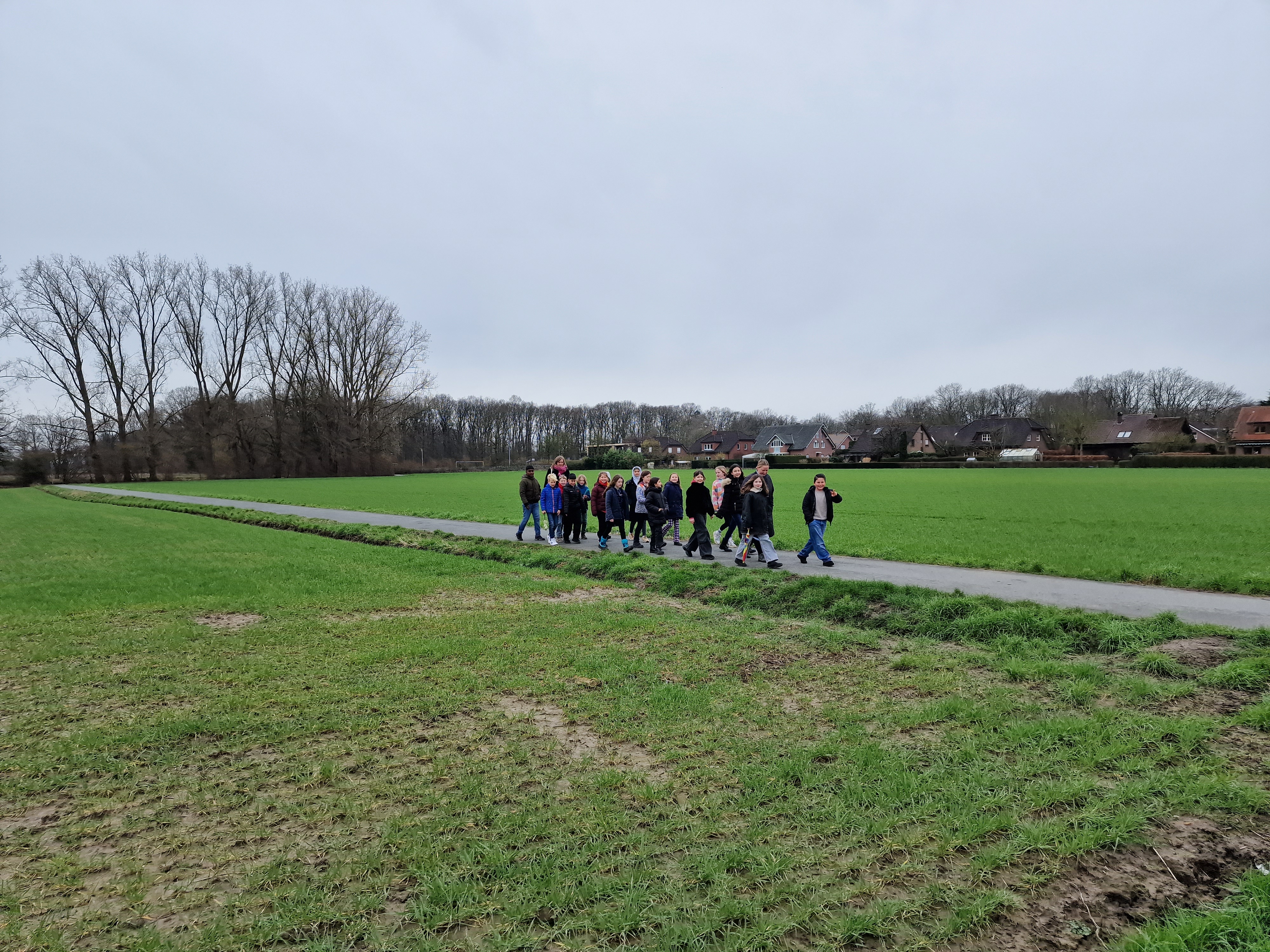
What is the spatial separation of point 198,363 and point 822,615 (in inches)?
3177

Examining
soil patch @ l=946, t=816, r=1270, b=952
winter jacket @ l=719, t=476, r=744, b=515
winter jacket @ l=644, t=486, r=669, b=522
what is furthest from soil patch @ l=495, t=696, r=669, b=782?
winter jacket @ l=719, t=476, r=744, b=515

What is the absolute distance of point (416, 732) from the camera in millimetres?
4883

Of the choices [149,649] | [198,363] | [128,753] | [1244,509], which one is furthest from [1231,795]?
[198,363]

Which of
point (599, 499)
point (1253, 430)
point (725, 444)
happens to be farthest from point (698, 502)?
point (725, 444)

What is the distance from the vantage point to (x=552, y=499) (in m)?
15.4

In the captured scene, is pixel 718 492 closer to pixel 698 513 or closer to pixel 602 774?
pixel 698 513

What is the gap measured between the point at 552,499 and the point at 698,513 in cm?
378

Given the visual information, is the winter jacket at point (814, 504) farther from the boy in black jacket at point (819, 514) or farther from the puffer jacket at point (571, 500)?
the puffer jacket at point (571, 500)

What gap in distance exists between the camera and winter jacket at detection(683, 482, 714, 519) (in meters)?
13.3

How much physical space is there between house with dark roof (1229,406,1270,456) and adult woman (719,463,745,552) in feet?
309

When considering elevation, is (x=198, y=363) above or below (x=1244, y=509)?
above

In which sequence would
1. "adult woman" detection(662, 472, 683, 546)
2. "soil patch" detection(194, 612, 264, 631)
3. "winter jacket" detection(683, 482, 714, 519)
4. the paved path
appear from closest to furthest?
the paved path → "soil patch" detection(194, 612, 264, 631) → "winter jacket" detection(683, 482, 714, 519) → "adult woman" detection(662, 472, 683, 546)

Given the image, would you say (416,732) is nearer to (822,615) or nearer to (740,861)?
(740,861)

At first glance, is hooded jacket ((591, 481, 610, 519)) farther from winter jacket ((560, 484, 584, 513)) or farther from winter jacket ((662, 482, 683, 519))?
winter jacket ((662, 482, 683, 519))
